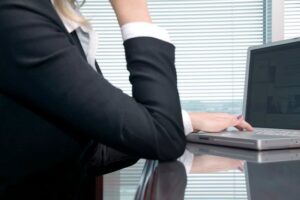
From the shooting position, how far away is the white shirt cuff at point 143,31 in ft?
2.20

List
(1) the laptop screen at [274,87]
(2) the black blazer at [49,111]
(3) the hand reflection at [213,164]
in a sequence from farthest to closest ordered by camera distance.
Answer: (1) the laptop screen at [274,87]
(3) the hand reflection at [213,164]
(2) the black blazer at [49,111]

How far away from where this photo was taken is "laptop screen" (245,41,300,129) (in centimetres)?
118

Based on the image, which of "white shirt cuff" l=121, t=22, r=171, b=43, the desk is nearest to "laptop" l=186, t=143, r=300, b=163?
the desk

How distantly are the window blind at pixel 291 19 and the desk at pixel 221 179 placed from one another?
145 cm

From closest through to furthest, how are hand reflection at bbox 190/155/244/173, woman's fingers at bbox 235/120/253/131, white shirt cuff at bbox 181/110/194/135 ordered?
hand reflection at bbox 190/155/244/173
white shirt cuff at bbox 181/110/194/135
woman's fingers at bbox 235/120/253/131

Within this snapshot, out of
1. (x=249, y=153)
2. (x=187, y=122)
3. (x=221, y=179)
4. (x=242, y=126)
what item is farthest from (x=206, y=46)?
(x=221, y=179)

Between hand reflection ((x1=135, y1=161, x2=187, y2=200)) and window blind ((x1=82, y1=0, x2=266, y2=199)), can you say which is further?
window blind ((x1=82, y1=0, x2=266, y2=199))

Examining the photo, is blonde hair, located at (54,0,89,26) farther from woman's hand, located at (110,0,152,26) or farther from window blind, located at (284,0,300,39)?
window blind, located at (284,0,300,39)

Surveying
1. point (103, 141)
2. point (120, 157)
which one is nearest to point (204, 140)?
point (120, 157)

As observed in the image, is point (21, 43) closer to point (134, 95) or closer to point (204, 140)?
point (134, 95)

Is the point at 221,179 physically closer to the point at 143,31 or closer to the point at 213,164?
the point at 213,164

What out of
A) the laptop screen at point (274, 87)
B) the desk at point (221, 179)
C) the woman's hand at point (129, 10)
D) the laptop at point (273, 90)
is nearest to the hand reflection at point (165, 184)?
the desk at point (221, 179)

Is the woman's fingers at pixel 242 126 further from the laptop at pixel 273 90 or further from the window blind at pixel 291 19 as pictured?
the window blind at pixel 291 19

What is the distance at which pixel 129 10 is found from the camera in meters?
0.71
